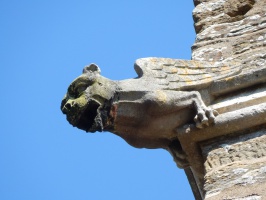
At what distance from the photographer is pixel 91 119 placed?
15.3ft

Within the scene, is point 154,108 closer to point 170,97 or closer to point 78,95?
point 170,97

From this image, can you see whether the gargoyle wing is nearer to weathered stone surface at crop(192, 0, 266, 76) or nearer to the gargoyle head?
weathered stone surface at crop(192, 0, 266, 76)

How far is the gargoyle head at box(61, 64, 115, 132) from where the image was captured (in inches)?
181

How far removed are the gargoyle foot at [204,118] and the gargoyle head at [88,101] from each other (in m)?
0.51

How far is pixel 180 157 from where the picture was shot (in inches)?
186

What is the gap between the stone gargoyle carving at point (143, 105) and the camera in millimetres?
4559

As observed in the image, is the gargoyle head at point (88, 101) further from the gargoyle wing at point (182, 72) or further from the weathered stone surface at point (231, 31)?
the weathered stone surface at point (231, 31)

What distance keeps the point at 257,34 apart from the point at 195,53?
421 mm

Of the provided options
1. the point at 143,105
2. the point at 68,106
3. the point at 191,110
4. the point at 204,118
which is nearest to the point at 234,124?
the point at 204,118

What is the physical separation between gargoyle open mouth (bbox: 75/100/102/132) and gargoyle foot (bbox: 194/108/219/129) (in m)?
0.55

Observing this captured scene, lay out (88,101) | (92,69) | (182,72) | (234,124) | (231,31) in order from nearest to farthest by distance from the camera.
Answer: (234,124)
(88,101)
(92,69)
(182,72)
(231,31)

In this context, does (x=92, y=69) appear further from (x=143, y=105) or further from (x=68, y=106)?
(x=143, y=105)

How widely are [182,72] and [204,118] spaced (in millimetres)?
496

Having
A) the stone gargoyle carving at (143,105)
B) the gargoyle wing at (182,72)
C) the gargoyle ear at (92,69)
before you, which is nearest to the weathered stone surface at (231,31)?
the gargoyle wing at (182,72)
